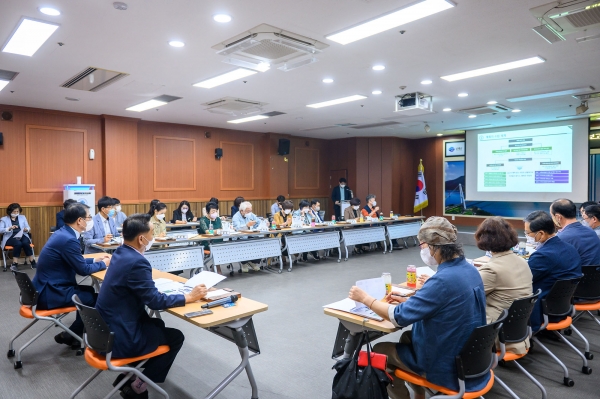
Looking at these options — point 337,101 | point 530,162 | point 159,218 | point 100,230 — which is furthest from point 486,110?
point 100,230

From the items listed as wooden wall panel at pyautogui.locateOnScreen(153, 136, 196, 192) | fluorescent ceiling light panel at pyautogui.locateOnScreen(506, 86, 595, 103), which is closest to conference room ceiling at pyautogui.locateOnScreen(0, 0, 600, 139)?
fluorescent ceiling light panel at pyautogui.locateOnScreen(506, 86, 595, 103)

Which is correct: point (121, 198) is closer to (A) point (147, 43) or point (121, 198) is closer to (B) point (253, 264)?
(B) point (253, 264)

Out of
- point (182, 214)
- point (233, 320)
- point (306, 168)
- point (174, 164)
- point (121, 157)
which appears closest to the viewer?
point (233, 320)

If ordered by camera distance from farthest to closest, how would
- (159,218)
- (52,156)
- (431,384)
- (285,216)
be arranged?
1. (52,156)
2. (285,216)
3. (159,218)
4. (431,384)

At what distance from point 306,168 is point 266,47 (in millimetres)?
9146

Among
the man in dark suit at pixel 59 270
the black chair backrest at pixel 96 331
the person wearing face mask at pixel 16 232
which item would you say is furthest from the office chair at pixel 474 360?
the person wearing face mask at pixel 16 232

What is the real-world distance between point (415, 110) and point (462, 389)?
243 inches

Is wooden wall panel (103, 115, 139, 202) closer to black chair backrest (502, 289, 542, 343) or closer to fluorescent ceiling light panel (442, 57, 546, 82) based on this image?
fluorescent ceiling light panel (442, 57, 546, 82)

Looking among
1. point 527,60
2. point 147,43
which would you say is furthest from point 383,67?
point 147,43

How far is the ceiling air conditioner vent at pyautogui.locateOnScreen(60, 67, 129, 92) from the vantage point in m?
5.68

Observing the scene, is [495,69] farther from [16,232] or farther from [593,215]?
[16,232]

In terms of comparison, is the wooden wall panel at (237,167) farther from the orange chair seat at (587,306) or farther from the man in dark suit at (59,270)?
the orange chair seat at (587,306)

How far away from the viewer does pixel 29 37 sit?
4332 mm

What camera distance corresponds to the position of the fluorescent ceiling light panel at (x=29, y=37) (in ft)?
13.2
